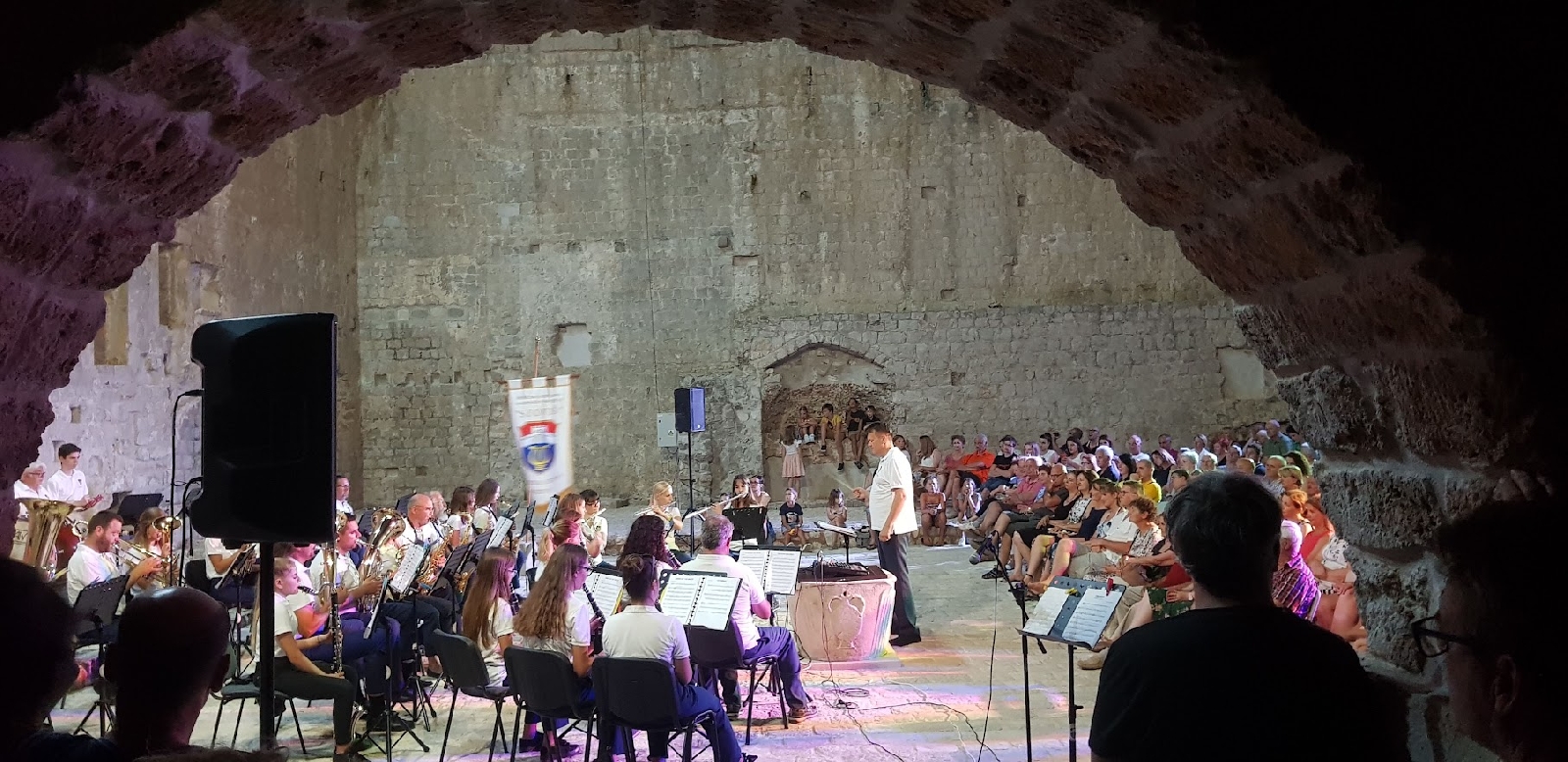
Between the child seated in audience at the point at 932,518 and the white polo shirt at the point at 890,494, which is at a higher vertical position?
the white polo shirt at the point at 890,494

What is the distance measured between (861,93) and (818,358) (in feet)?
13.8

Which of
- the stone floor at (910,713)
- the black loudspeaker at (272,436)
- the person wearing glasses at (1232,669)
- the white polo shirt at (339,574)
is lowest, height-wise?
the stone floor at (910,713)

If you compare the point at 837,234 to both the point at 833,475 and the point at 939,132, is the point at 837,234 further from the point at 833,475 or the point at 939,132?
the point at 833,475

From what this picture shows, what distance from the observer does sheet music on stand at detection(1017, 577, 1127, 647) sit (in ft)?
11.7

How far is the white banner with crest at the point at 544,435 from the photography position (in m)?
9.59

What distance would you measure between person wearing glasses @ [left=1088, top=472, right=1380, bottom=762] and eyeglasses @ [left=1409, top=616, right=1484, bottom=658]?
0.11 metres

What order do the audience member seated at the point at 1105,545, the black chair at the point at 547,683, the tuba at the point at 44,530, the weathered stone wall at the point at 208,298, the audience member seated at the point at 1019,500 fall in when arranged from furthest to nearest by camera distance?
the audience member seated at the point at 1019,500, the weathered stone wall at the point at 208,298, the audience member seated at the point at 1105,545, the tuba at the point at 44,530, the black chair at the point at 547,683

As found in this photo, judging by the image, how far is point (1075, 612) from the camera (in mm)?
3725

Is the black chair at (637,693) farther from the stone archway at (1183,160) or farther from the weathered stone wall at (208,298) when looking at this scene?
the weathered stone wall at (208,298)

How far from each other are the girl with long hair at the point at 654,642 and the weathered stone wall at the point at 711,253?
11025mm

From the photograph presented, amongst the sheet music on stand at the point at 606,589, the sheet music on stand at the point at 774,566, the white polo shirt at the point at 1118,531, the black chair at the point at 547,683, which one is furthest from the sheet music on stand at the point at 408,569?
the white polo shirt at the point at 1118,531

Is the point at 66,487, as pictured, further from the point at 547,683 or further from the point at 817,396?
the point at 817,396

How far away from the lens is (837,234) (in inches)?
607

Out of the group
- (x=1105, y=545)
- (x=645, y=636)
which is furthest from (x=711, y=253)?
(x=645, y=636)
